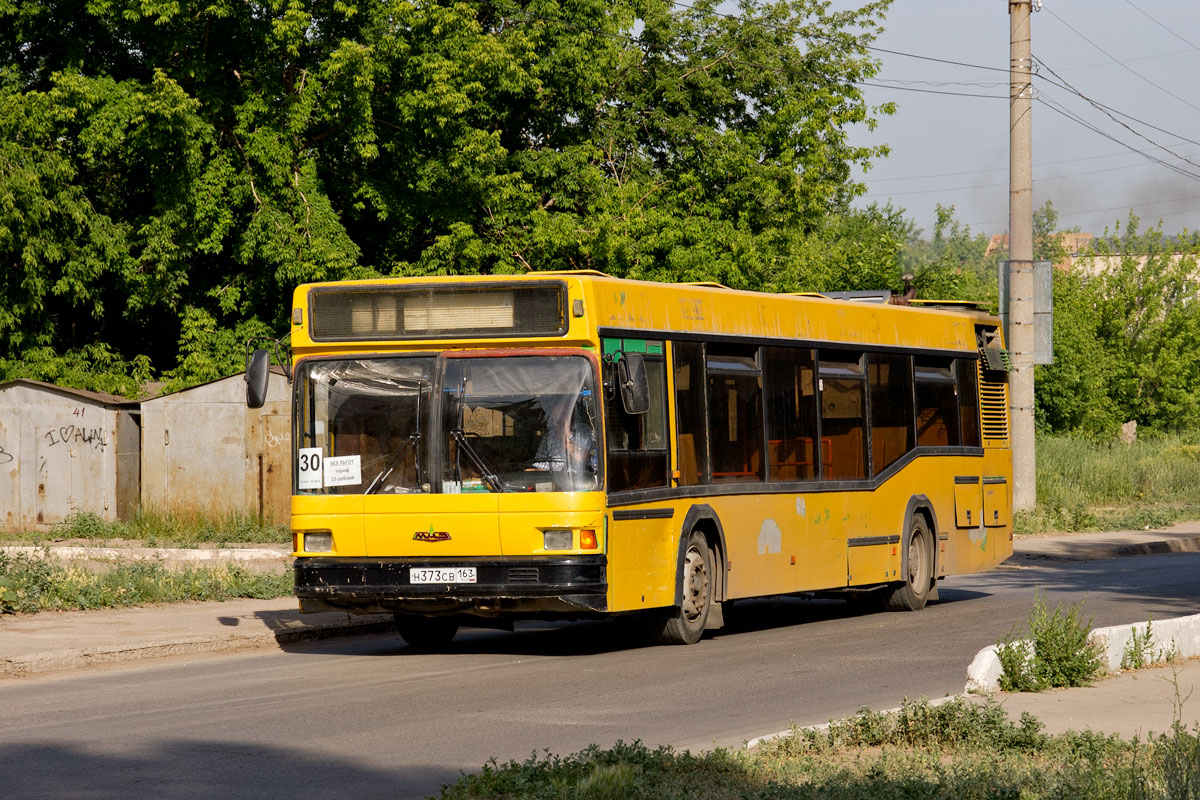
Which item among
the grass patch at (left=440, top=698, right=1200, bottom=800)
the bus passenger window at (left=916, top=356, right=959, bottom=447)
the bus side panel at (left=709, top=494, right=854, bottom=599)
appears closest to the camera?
the grass patch at (left=440, top=698, right=1200, bottom=800)

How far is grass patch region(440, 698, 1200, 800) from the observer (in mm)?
6566

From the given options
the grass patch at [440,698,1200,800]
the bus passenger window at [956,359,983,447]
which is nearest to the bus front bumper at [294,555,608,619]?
the grass patch at [440,698,1200,800]

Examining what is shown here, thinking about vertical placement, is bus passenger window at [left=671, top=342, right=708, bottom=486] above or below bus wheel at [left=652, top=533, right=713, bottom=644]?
above

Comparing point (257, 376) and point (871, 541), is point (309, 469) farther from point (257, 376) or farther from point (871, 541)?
point (871, 541)

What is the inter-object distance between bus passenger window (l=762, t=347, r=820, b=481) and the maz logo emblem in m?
3.72

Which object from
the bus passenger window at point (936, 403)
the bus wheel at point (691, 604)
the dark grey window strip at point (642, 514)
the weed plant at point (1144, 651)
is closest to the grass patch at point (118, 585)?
the bus wheel at point (691, 604)

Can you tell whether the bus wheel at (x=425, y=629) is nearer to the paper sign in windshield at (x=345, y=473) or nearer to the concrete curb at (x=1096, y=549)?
the paper sign in windshield at (x=345, y=473)

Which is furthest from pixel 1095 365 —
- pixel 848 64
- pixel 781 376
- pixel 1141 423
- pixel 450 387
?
pixel 450 387

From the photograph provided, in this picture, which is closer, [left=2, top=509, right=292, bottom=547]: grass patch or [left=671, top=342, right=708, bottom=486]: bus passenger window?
[left=671, top=342, right=708, bottom=486]: bus passenger window

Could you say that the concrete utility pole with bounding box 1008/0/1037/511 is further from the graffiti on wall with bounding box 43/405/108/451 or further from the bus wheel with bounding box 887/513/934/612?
the graffiti on wall with bounding box 43/405/108/451

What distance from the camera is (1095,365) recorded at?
54.2 m

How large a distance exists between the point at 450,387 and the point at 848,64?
88.4ft

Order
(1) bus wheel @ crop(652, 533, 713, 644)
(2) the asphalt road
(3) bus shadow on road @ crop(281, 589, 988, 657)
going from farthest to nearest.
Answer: (3) bus shadow on road @ crop(281, 589, 988, 657), (1) bus wheel @ crop(652, 533, 713, 644), (2) the asphalt road

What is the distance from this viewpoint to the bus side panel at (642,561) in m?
12.5
